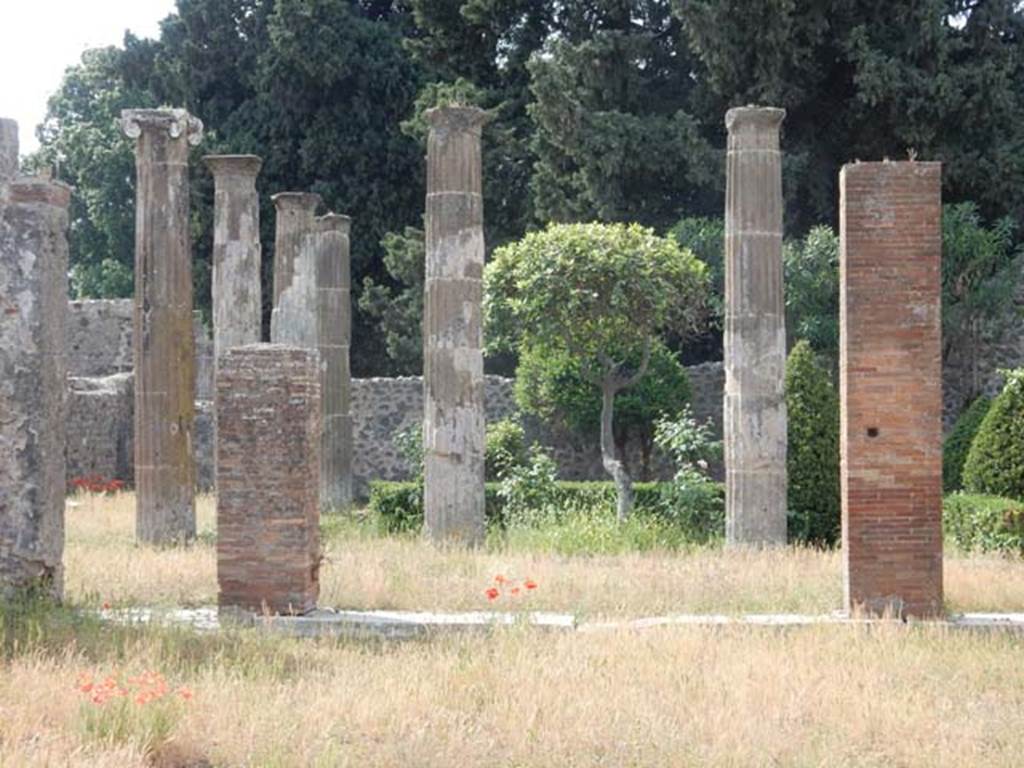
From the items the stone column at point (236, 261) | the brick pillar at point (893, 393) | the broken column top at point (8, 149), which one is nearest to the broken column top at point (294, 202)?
the stone column at point (236, 261)

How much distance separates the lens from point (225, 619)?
11.1 m

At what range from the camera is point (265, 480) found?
1144cm

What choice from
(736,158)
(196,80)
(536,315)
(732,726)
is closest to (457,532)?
(536,315)

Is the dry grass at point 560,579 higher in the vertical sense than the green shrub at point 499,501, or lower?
lower

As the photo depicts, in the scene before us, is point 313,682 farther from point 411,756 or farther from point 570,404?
point 570,404

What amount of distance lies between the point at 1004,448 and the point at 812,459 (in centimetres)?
202

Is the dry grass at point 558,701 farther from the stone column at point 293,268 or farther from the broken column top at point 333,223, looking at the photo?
the broken column top at point 333,223

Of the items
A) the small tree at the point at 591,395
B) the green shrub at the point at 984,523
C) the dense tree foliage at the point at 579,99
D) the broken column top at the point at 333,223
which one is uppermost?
the dense tree foliage at the point at 579,99

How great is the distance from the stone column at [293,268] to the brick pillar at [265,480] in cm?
993

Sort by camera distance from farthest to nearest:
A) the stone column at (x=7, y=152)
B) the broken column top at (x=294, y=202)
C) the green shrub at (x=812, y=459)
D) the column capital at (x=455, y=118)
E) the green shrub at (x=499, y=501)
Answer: the broken column top at (x=294, y=202), the green shrub at (x=499, y=501), the green shrub at (x=812, y=459), the column capital at (x=455, y=118), the stone column at (x=7, y=152)

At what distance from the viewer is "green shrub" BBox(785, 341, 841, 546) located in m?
17.6

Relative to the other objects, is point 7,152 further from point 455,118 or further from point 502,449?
point 502,449

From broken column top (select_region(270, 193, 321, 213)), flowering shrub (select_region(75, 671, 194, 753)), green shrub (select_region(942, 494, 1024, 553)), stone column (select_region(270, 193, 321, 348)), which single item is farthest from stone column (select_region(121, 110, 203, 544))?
flowering shrub (select_region(75, 671, 194, 753))

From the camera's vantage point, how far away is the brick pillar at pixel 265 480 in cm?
1138
